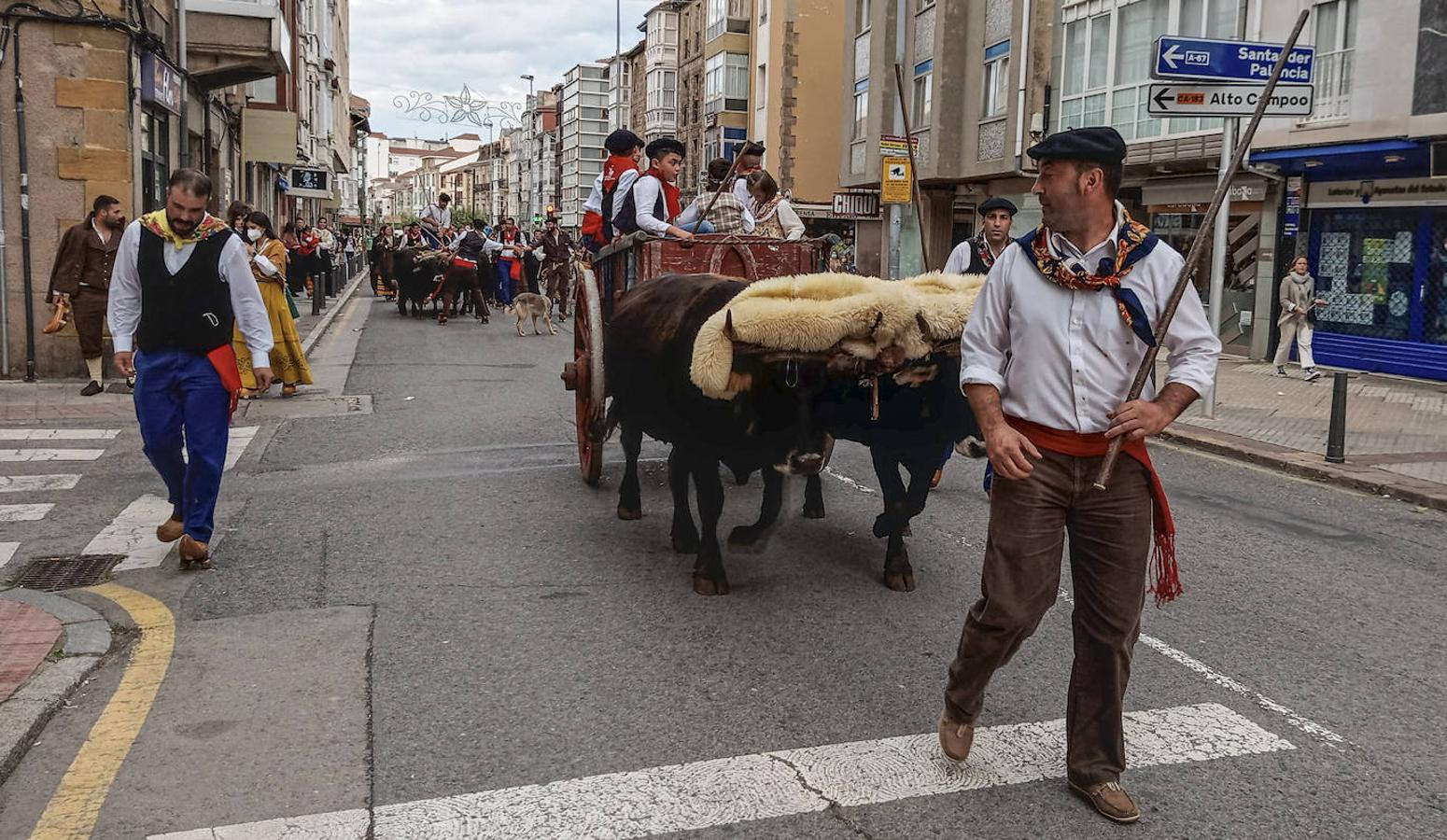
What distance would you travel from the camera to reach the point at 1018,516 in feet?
11.7

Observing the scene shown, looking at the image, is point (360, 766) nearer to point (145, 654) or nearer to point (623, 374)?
point (145, 654)

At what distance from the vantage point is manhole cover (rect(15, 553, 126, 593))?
5895mm

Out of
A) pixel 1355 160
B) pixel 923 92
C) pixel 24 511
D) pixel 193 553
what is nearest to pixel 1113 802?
pixel 193 553

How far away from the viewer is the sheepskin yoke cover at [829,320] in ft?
14.5

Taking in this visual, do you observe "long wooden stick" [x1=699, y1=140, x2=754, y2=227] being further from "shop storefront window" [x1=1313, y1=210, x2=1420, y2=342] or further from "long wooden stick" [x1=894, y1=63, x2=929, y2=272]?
"shop storefront window" [x1=1313, y1=210, x2=1420, y2=342]

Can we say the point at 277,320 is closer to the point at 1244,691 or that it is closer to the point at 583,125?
the point at 1244,691

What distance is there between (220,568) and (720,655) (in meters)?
2.80

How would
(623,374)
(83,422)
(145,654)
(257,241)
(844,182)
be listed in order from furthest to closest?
(844,182) → (257,241) → (83,422) → (623,374) → (145,654)

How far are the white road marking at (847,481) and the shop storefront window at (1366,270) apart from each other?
13096mm

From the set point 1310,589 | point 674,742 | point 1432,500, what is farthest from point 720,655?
point 1432,500

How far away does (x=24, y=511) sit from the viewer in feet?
24.2

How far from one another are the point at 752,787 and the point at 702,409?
195cm

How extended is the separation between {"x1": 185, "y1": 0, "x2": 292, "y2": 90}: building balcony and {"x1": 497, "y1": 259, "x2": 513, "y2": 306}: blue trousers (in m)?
11.1

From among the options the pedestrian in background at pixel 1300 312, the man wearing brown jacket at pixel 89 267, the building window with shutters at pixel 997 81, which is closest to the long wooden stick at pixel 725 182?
the man wearing brown jacket at pixel 89 267
